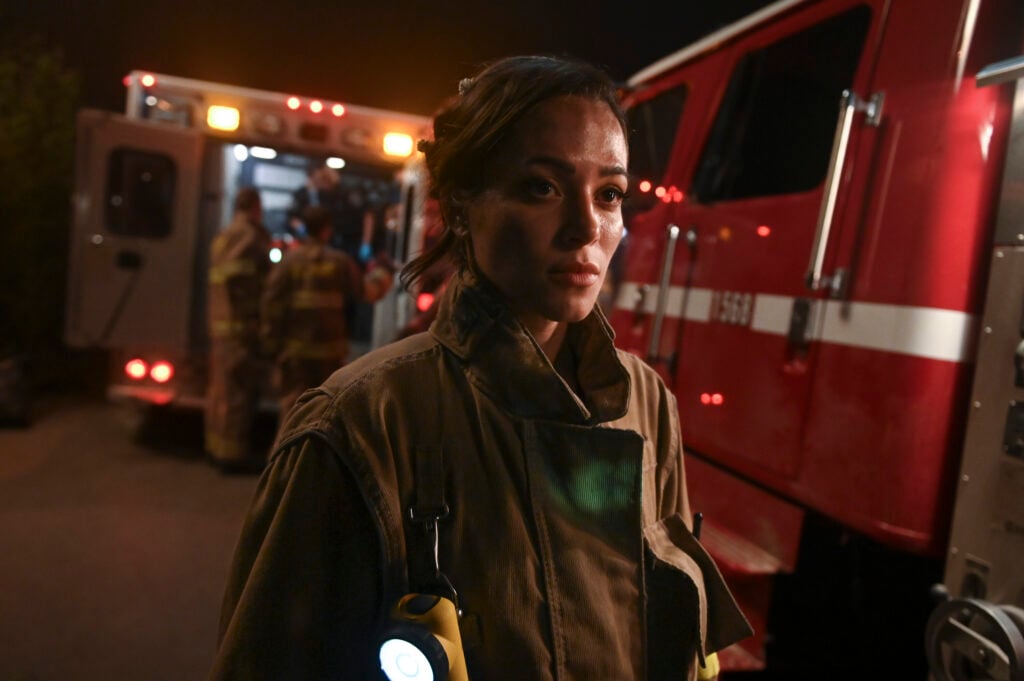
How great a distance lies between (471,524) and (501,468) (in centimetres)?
9

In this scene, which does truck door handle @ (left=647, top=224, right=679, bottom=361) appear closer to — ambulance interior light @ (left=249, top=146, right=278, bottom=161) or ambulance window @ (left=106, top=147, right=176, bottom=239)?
ambulance window @ (left=106, top=147, right=176, bottom=239)

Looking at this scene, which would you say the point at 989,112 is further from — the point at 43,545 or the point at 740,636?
the point at 43,545

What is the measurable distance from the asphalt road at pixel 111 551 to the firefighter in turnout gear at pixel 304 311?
93 centimetres

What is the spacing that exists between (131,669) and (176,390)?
3806 mm

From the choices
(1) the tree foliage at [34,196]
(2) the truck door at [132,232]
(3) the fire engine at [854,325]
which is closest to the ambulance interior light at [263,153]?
(2) the truck door at [132,232]

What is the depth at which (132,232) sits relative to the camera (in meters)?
6.82

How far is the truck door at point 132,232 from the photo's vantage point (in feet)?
21.8

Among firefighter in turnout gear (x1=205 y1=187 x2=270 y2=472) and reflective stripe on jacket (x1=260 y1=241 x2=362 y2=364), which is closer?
reflective stripe on jacket (x1=260 y1=241 x2=362 y2=364)

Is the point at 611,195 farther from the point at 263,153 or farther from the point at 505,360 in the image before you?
the point at 263,153

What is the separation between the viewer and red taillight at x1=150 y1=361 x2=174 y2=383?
695 cm

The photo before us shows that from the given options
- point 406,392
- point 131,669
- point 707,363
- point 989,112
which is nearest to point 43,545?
point 131,669

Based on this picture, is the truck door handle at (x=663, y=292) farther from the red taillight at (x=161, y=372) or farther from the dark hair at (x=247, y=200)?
the red taillight at (x=161, y=372)

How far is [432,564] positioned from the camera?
3.66ft

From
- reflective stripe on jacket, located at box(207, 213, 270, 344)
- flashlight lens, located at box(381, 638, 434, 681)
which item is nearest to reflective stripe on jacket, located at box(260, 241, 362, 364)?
reflective stripe on jacket, located at box(207, 213, 270, 344)
